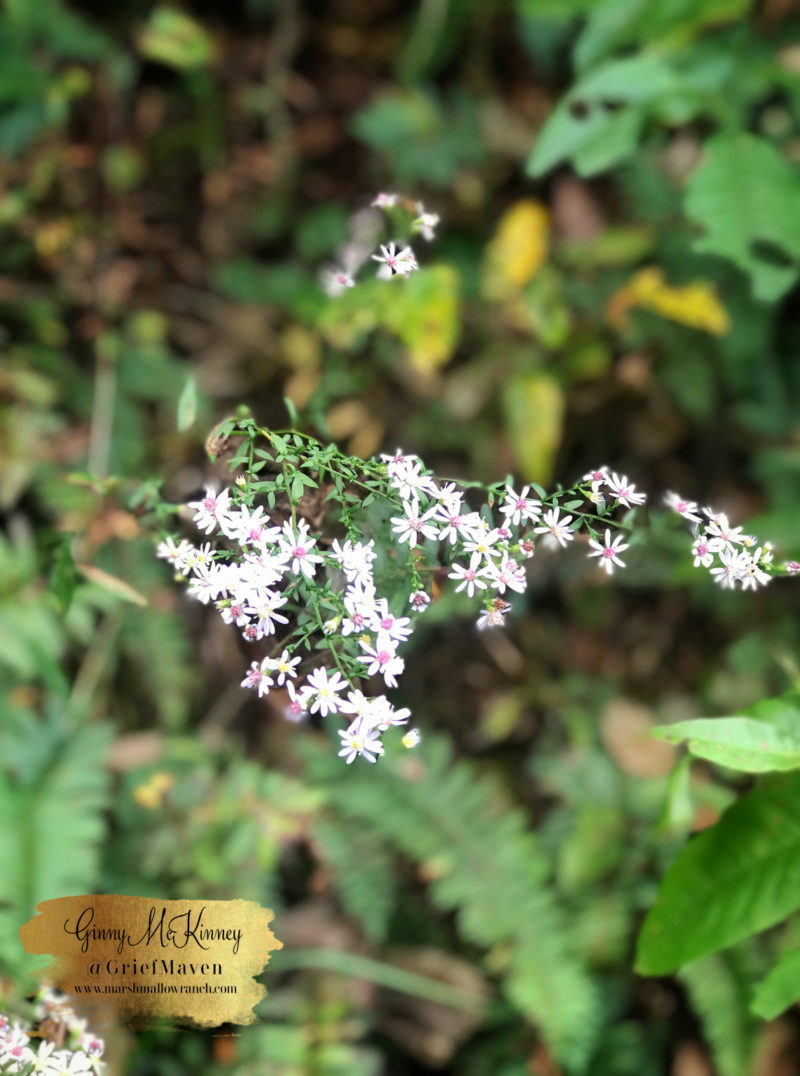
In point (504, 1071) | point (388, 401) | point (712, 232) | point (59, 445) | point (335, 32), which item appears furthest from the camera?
point (335, 32)

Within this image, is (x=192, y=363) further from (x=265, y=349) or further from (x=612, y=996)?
(x=612, y=996)

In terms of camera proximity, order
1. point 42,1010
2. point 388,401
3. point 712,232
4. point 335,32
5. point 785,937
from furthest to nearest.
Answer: point 335,32 → point 388,401 → point 785,937 → point 712,232 → point 42,1010

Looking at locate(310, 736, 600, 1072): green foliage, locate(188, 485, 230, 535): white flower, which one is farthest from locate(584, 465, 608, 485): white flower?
locate(310, 736, 600, 1072): green foliage

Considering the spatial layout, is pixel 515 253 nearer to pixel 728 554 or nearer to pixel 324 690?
pixel 728 554

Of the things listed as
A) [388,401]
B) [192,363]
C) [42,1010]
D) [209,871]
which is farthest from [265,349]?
[42,1010]

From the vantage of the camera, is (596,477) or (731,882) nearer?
(596,477)

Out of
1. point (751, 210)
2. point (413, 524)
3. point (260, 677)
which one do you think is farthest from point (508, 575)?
point (751, 210)
